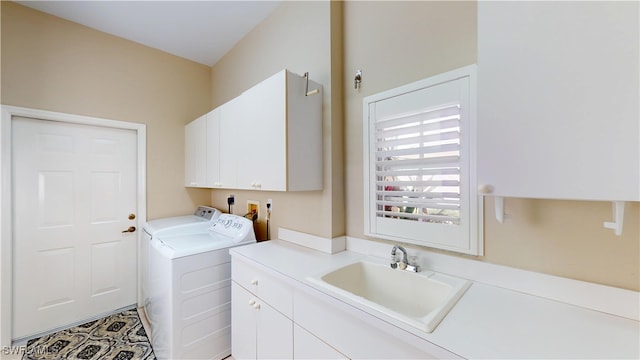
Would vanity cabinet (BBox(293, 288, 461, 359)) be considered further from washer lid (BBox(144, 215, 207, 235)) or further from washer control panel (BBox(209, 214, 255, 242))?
washer lid (BBox(144, 215, 207, 235))

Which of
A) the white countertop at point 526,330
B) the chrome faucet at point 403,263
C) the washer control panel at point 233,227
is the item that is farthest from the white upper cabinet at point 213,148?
the white countertop at point 526,330

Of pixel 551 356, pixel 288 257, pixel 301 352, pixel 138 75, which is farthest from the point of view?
pixel 138 75

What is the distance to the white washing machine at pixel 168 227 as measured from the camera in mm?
2270

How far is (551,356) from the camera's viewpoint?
2.29 ft

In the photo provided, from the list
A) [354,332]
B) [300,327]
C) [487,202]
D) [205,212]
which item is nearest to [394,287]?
[354,332]

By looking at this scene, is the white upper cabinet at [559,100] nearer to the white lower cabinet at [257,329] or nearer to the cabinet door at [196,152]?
the white lower cabinet at [257,329]

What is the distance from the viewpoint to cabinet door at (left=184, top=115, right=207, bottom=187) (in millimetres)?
2547

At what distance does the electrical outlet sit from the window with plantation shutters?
→ 3.91 feet

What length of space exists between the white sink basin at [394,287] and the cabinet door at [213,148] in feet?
4.85

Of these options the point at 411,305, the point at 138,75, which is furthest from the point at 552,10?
the point at 138,75

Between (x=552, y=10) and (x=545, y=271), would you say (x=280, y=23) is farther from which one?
(x=545, y=271)

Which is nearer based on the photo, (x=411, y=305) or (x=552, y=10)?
(x=552, y=10)

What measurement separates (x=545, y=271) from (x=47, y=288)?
3692 millimetres

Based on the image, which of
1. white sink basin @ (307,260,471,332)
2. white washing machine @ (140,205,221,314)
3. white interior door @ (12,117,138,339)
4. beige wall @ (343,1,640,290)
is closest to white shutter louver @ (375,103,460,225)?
beige wall @ (343,1,640,290)
